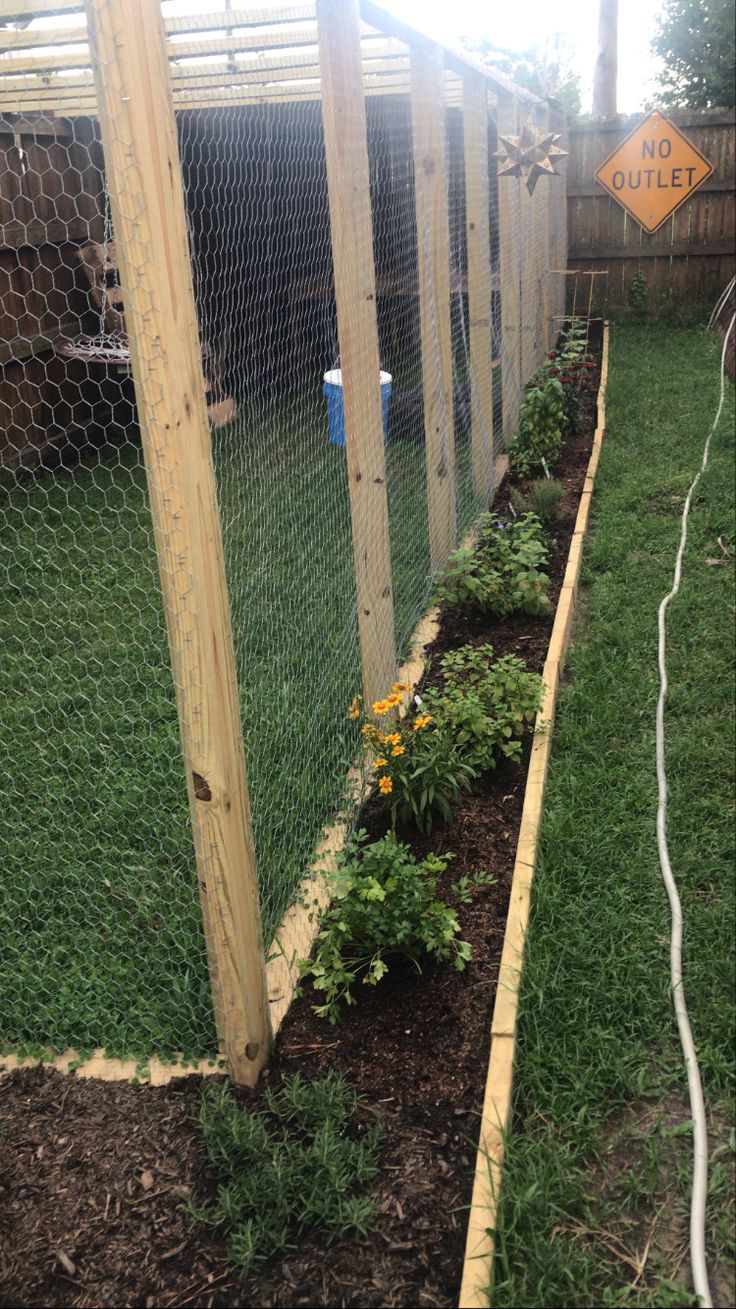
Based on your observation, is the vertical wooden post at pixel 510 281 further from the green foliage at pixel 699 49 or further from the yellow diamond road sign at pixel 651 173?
the green foliage at pixel 699 49

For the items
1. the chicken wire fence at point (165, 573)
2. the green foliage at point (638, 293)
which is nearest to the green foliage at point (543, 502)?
the chicken wire fence at point (165, 573)

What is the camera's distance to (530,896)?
282cm

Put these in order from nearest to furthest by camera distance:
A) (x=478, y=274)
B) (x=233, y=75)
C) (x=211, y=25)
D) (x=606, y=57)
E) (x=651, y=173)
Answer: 1. (x=211, y=25)
2. (x=478, y=274)
3. (x=233, y=75)
4. (x=651, y=173)
5. (x=606, y=57)

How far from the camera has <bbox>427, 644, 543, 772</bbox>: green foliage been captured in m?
3.43

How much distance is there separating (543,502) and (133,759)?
2.92 metres

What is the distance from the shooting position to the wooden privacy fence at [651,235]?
1253 cm

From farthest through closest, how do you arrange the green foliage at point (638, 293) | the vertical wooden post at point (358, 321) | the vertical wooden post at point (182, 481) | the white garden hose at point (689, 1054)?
the green foliage at point (638, 293), the vertical wooden post at point (358, 321), the white garden hose at point (689, 1054), the vertical wooden post at point (182, 481)

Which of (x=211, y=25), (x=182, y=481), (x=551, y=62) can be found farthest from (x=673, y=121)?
(x=551, y=62)

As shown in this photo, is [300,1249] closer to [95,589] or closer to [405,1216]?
[405,1216]

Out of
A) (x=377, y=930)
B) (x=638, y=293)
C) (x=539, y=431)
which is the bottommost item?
(x=377, y=930)

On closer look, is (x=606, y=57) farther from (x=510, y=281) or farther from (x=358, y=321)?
(x=358, y=321)

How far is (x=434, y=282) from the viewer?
4645 millimetres

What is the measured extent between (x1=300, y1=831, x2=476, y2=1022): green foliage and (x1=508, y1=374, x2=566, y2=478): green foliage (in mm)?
4472

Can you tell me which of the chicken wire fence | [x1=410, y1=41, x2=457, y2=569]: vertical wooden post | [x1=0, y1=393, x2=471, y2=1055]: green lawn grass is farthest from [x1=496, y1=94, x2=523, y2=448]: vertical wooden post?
[x1=410, y1=41, x2=457, y2=569]: vertical wooden post
